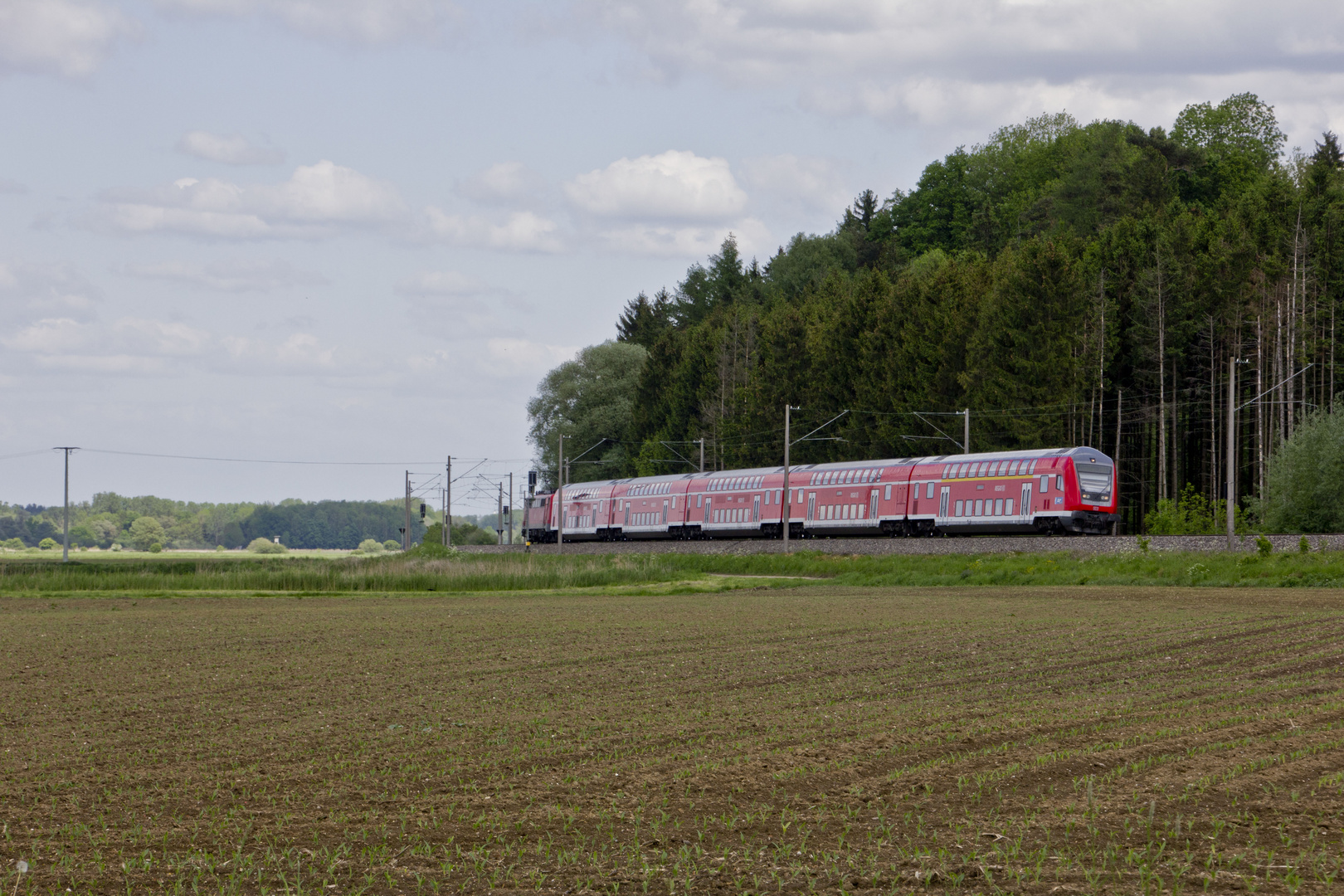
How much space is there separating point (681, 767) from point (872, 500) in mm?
56771

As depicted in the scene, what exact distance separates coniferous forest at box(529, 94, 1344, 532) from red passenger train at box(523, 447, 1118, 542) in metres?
9.09

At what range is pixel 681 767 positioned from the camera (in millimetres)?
13039

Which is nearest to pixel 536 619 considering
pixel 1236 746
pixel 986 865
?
pixel 1236 746

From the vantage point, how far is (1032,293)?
3091 inches

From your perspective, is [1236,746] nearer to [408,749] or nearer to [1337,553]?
[408,749]

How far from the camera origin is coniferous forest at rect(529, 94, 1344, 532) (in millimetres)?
76188

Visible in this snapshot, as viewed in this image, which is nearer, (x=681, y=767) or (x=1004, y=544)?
(x=681, y=767)

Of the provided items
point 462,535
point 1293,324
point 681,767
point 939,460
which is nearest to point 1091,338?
point 1293,324

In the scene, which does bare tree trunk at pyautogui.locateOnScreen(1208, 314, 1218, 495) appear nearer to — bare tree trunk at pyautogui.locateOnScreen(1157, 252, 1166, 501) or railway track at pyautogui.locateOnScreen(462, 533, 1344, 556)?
bare tree trunk at pyautogui.locateOnScreen(1157, 252, 1166, 501)

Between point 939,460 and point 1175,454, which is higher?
point 1175,454

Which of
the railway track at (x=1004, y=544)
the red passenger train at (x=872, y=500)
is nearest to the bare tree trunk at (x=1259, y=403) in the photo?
the red passenger train at (x=872, y=500)

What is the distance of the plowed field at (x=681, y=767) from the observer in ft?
31.6

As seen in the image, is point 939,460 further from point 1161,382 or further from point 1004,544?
point 1161,382

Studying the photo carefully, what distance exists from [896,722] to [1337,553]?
34834 millimetres
